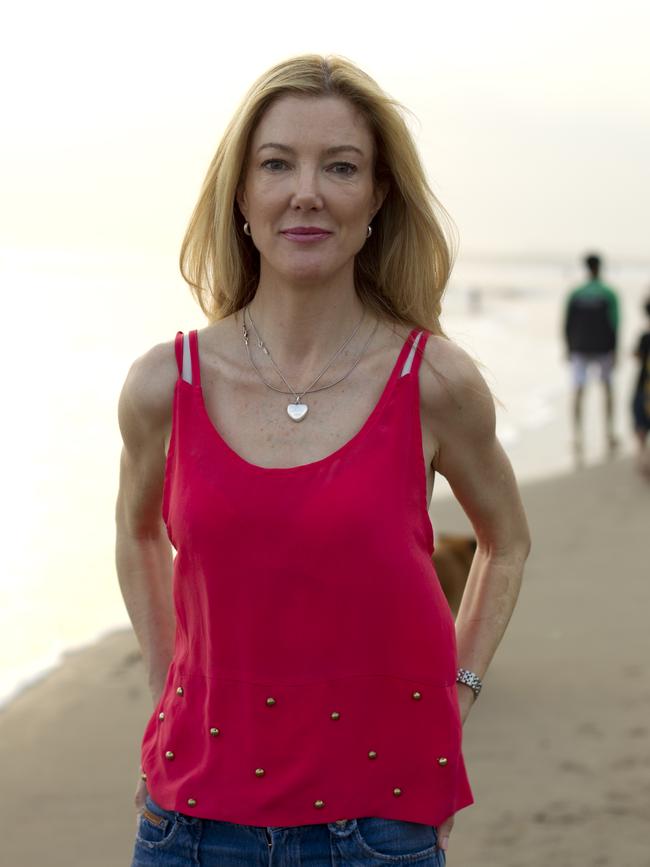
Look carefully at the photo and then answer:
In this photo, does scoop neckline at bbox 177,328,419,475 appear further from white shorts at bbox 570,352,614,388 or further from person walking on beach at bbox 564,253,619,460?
white shorts at bbox 570,352,614,388

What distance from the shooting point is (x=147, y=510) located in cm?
249

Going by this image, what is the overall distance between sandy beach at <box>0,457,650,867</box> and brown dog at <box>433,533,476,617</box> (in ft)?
1.77

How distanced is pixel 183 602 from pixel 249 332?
514 millimetres

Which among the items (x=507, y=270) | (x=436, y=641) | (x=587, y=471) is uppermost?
(x=436, y=641)

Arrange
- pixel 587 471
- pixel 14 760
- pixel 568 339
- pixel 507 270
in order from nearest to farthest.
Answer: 1. pixel 14 760
2. pixel 587 471
3. pixel 568 339
4. pixel 507 270

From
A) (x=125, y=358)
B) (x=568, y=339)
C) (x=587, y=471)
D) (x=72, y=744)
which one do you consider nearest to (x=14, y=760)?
(x=72, y=744)

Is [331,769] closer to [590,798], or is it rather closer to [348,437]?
[348,437]

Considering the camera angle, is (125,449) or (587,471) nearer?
(125,449)

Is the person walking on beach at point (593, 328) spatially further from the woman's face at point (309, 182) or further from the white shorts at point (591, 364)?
the woman's face at point (309, 182)

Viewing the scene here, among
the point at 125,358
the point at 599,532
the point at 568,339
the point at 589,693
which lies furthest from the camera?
the point at 125,358

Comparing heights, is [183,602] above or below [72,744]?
above

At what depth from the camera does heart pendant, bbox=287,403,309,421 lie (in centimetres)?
225

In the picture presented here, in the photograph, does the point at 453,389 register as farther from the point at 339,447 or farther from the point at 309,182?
the point at 309,182

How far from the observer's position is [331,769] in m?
2.16
